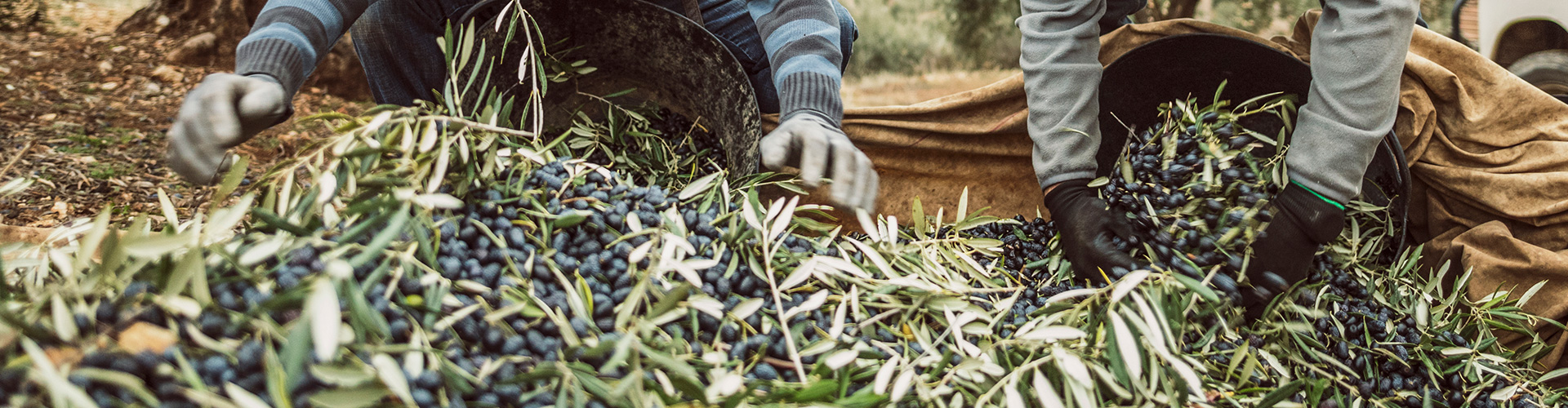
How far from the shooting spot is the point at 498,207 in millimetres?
939

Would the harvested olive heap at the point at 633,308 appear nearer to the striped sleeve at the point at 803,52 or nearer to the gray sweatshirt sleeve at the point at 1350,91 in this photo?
the gray sweatshirt sleeve at the point at 1350,91

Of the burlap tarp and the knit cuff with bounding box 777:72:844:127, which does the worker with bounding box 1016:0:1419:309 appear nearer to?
the burlap tarp

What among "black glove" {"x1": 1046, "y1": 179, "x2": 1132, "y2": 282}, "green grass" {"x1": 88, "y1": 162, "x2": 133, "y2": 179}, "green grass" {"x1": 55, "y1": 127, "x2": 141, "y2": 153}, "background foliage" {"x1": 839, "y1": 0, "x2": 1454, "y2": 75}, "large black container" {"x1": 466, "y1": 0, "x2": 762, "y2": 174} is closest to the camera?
"black glove" {"x1": 1046, "y1": 179, "x2": 1132, "y2": 282}

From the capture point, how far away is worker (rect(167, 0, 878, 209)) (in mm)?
996

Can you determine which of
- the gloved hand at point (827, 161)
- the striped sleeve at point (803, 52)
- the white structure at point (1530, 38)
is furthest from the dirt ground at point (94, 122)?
the white structure at point (1530, 38)

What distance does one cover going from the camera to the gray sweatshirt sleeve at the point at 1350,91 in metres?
1.17

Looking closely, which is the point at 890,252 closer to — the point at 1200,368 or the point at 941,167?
the point at 1200,368

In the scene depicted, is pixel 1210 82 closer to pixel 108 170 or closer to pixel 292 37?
pixel 292 37

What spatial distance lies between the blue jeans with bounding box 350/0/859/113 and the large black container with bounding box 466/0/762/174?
8 cm

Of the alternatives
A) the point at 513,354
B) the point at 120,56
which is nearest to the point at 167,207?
the point at 513,354

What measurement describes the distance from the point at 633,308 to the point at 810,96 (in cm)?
73

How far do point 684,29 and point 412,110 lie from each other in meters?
0.73

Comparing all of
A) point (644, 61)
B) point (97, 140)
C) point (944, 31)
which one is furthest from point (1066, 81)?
point (944, 31)

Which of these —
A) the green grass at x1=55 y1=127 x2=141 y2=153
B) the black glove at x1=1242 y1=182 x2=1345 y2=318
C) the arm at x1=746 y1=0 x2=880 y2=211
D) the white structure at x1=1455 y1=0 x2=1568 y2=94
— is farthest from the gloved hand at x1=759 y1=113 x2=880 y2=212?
the white structure at x1=1455 y1=0 x2=1568 y2=94
